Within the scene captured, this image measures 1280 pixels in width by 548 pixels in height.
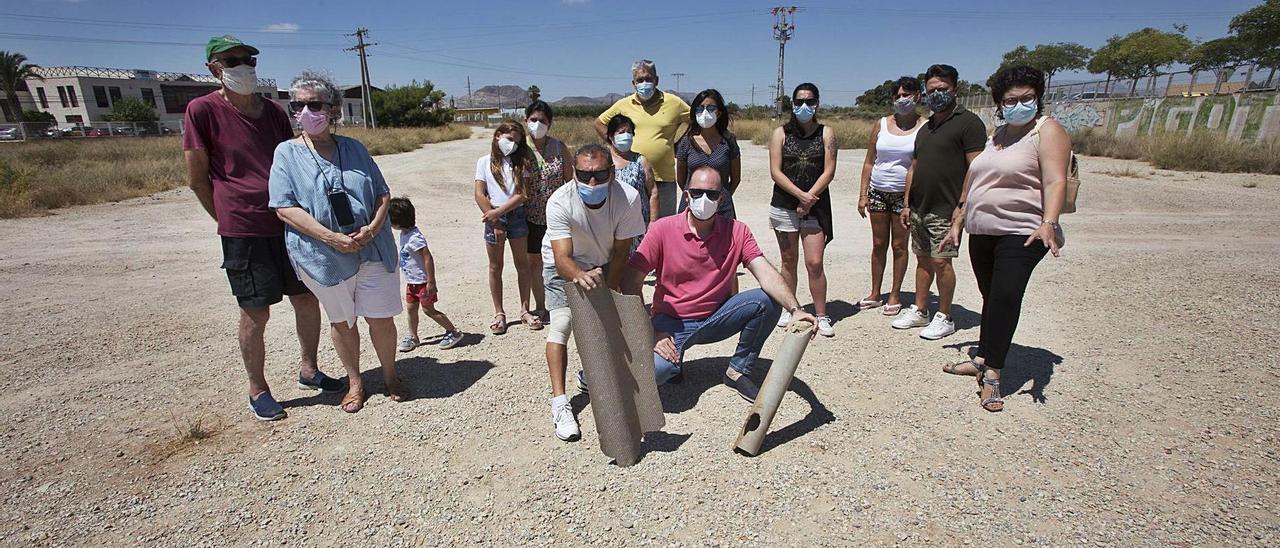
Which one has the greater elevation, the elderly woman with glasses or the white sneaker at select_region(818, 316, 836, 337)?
the elderly woman with glasses

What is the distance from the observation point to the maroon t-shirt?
10.4 feet

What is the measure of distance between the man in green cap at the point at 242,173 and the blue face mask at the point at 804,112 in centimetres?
336

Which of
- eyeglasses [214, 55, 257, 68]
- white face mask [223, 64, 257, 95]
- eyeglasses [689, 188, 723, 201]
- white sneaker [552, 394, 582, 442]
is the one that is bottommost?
white sneaker [552, 394, 582, 442]

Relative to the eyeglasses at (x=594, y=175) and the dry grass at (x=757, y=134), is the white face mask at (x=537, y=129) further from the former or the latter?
the dry grass at (x=757, y=134)

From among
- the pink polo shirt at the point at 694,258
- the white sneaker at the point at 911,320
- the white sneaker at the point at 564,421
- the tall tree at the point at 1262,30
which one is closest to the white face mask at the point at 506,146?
the pink polo shirt at the point at 694,258

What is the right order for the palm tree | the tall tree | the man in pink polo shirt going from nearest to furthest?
1. the man in pink polo shirt
2. the tall tree
3. the palm tree

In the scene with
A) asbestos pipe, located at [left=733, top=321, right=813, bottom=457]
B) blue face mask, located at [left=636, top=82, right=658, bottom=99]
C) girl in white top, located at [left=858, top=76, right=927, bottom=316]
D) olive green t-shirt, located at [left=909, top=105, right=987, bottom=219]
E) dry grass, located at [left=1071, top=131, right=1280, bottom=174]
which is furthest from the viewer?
dry grass, located at [left=1071, top=131, right=1280, bottom=174]

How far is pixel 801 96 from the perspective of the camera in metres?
4.48

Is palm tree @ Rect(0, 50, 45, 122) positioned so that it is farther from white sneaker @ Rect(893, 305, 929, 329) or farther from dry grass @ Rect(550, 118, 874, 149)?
white sneaker @ Rect(893, 305, 929, 329)

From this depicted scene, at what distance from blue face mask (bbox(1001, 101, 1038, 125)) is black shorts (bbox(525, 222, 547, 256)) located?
315cm

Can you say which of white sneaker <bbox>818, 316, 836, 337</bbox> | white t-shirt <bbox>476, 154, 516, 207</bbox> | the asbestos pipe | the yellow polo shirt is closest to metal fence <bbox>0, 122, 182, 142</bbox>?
white t-shirt <bbox>476, 154, 516, 207</bbox>

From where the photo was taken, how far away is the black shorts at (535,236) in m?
4.79

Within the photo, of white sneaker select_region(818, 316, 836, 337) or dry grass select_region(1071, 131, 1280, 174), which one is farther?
dry grass select_region(1071, 131, 1280, 174)

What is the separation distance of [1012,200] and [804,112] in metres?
1.59
